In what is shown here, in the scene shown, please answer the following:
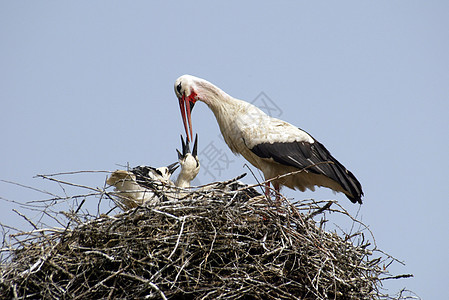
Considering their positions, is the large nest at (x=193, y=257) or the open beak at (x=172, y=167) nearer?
the large nest at (x=193, y=257)

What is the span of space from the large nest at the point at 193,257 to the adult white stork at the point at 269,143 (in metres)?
1.13

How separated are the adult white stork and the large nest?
3.72 feet

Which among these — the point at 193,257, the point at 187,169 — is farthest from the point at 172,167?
the point at 193,257

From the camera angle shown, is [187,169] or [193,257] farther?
[187,169]

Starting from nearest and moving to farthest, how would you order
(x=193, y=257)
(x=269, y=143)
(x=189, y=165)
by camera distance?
(x=193, y=257) → (x=269, y=143) → (x=189, y=165)

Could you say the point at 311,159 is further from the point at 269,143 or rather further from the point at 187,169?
the point at 187,169

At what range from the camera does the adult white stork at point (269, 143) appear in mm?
6211

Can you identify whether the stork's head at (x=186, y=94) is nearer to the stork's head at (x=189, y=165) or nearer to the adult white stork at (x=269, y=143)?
the adult white stork at (x=269, y=143)

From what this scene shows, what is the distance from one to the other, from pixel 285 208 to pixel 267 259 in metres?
0.40

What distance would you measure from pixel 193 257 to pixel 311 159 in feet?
6.38

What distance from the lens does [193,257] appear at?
474cm

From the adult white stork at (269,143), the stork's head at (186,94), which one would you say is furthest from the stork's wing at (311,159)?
the stork's head at (186,94)

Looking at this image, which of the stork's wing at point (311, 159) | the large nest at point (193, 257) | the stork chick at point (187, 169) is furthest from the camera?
the stork chick at point (187, 169)

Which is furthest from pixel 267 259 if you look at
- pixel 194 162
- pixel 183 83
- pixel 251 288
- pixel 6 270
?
pixel 194 162
